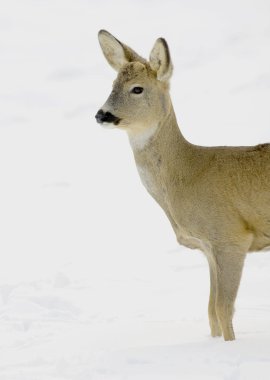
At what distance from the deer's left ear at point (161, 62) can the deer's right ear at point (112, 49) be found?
0.38 metres

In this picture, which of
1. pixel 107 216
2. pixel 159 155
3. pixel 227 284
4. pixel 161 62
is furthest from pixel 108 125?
pixel 107 216

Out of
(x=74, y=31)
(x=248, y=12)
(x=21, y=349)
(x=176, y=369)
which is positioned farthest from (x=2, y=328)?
(x=74, y=31)

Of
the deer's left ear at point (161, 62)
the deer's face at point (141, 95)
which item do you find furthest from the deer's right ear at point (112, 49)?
the deer's left ear at point (161, 62)

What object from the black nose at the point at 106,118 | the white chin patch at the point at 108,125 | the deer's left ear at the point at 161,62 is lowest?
the white chin patch at the point at 108,125

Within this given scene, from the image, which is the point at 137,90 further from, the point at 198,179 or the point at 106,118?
the point at 198,179

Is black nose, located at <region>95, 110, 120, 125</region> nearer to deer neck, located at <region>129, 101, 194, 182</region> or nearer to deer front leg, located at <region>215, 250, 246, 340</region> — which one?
deer neck, located at <region>129, 101, 194, 182</region>

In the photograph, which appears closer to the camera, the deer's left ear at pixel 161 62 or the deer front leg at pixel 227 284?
the deer front leg at pixel 227 284

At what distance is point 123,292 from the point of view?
8969 millimetres

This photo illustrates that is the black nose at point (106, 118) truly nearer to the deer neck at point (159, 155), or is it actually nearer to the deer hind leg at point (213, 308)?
the deer neck at point (159, 155)

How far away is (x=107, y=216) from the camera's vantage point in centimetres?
1230

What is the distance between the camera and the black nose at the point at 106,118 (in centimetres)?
648

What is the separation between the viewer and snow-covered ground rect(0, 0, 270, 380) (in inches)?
247

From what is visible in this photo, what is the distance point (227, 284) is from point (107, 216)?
5957mm

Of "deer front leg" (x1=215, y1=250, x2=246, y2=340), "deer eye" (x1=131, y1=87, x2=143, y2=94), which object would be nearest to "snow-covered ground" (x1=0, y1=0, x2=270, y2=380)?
"deer front leg" (x1=215, y1=250, x2=246, y2=340)
